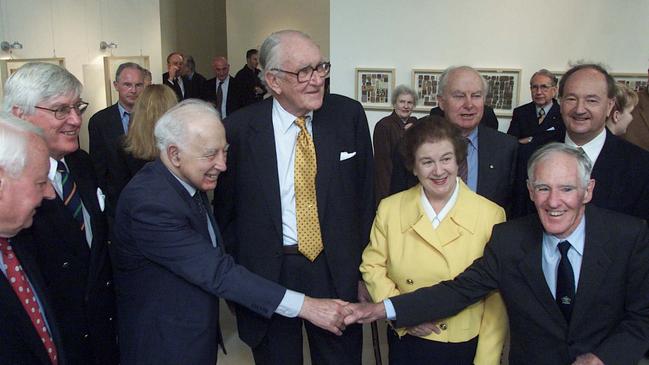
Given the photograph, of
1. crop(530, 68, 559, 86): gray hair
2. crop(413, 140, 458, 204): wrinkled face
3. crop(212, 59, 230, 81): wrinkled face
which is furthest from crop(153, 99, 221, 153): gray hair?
crop(212, 59, 230, 81): wrinkled face

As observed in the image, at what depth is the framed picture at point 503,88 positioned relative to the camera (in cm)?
610

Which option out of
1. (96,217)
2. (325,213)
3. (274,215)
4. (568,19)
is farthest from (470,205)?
(568,19)

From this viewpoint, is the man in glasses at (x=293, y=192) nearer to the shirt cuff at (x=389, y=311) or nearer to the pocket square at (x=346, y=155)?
the pocket square at (x=346, y=155)

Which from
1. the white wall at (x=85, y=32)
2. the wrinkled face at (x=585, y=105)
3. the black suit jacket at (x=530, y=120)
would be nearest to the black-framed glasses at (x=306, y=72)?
the wrinkled face at (x=585, y=105)

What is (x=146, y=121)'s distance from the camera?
4.05 m

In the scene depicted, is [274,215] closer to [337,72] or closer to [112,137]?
[112,137]

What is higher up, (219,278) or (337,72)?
(337,72)

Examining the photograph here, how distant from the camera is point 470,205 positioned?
8.00 feet

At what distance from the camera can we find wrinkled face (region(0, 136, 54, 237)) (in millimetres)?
1601

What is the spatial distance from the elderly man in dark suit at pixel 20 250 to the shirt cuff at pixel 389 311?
1302mm

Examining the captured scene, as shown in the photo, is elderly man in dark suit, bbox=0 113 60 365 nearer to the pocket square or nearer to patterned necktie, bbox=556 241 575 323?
the pocket square

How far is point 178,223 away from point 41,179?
50cm

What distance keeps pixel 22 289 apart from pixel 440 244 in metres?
1.57

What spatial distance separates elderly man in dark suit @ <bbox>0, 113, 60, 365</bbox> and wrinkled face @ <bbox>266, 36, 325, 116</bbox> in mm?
1073
